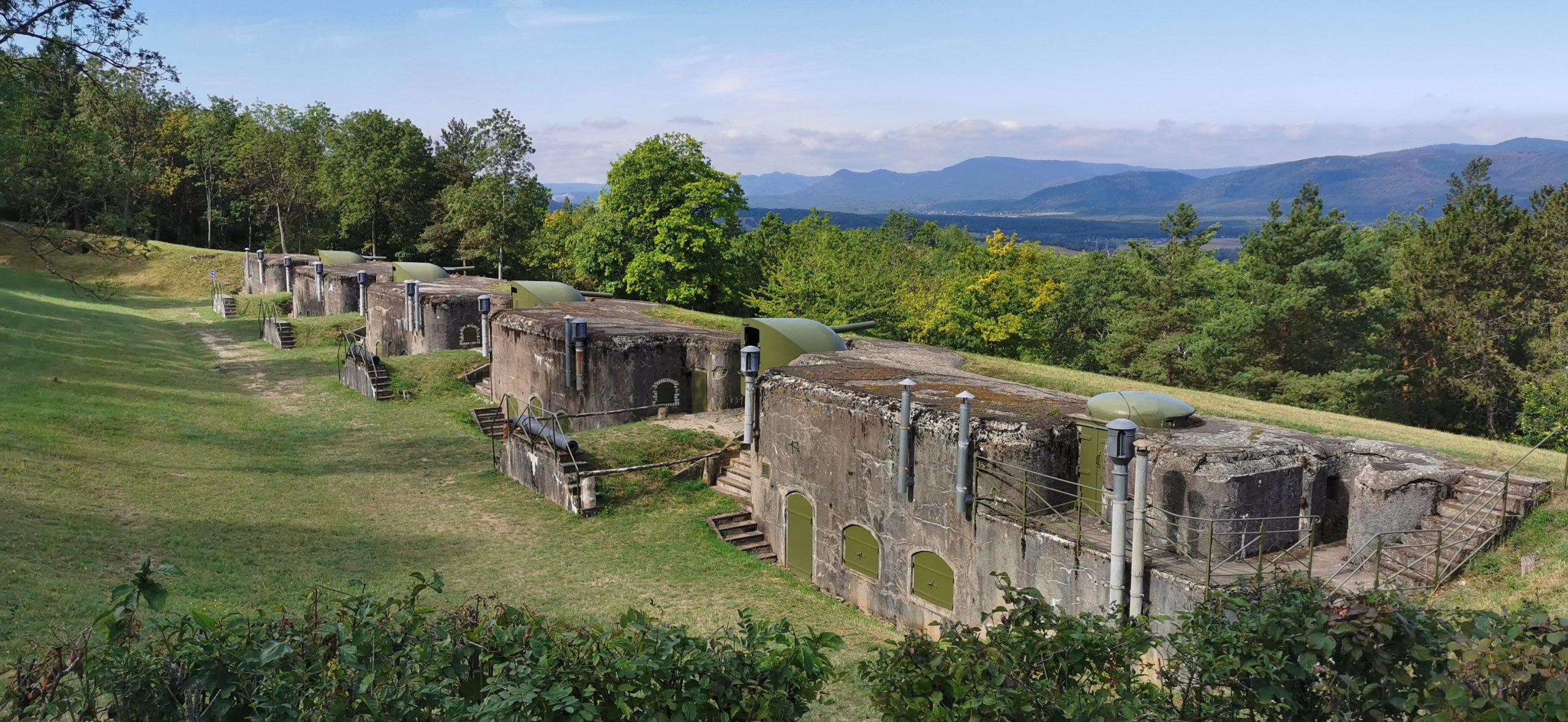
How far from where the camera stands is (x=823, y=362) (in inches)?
902

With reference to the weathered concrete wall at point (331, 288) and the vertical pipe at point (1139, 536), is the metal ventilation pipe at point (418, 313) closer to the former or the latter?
the weathered concrete wall at point (331, 288)

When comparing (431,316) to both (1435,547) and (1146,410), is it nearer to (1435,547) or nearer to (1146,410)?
(1146,410)

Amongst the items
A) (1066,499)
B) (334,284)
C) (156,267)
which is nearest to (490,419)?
(1066,499)

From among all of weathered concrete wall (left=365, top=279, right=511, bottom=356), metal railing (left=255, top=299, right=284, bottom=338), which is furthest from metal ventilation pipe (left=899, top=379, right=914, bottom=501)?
metal railing (left=255, top=299, right=284, bottom=338)

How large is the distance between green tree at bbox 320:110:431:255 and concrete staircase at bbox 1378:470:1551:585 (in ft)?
221

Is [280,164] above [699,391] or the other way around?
above

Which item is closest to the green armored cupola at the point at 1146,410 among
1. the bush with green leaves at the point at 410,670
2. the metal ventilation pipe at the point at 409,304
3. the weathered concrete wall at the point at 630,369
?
the bush with green leaves at the point at 410,670

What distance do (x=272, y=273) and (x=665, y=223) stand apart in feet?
94.9

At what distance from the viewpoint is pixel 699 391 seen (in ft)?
98.2

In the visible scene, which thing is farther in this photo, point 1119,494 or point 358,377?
point 358,377

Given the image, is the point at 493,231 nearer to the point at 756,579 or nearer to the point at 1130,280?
the point at 1130,280

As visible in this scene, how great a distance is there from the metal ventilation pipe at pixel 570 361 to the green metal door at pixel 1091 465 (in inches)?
659

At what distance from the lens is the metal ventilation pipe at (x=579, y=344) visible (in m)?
28.2

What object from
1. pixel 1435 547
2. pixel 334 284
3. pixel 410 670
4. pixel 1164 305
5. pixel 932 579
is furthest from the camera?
pixel 334 284
